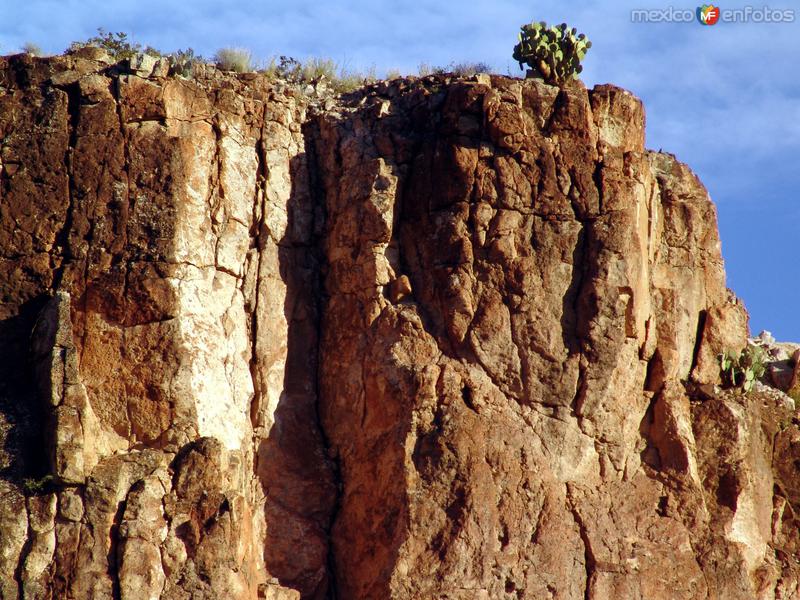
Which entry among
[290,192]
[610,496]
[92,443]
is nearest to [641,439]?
[610,496]

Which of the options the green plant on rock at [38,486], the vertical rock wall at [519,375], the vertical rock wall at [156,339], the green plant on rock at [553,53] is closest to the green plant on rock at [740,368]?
Answer: the vertical rock wall at [519,375]

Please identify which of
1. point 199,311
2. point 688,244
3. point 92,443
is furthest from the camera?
point 688,244

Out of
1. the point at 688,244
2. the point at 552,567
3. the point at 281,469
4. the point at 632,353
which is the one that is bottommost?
the point at 552,567

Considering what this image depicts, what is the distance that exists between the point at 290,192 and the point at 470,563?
5.33 metres

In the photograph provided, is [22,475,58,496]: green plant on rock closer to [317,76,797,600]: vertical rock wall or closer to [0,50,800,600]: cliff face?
[0,50,800,600]: cliff face

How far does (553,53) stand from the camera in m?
17.6

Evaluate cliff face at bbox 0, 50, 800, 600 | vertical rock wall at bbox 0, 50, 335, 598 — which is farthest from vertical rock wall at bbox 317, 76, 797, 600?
vertical rock wall at bbox 0, 50, 335, 598

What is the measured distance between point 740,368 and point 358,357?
5151 millimetres

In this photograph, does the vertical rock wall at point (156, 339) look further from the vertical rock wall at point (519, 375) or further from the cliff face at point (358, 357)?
the vertical rock wall at point (519, 375)

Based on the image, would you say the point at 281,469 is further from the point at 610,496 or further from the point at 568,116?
the point at 568,116

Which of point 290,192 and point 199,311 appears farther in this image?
point 290,192

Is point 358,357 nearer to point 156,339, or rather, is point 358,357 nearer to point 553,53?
point 156,339

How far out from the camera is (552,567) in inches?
599

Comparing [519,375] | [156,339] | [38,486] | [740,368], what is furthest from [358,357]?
[740,368]
